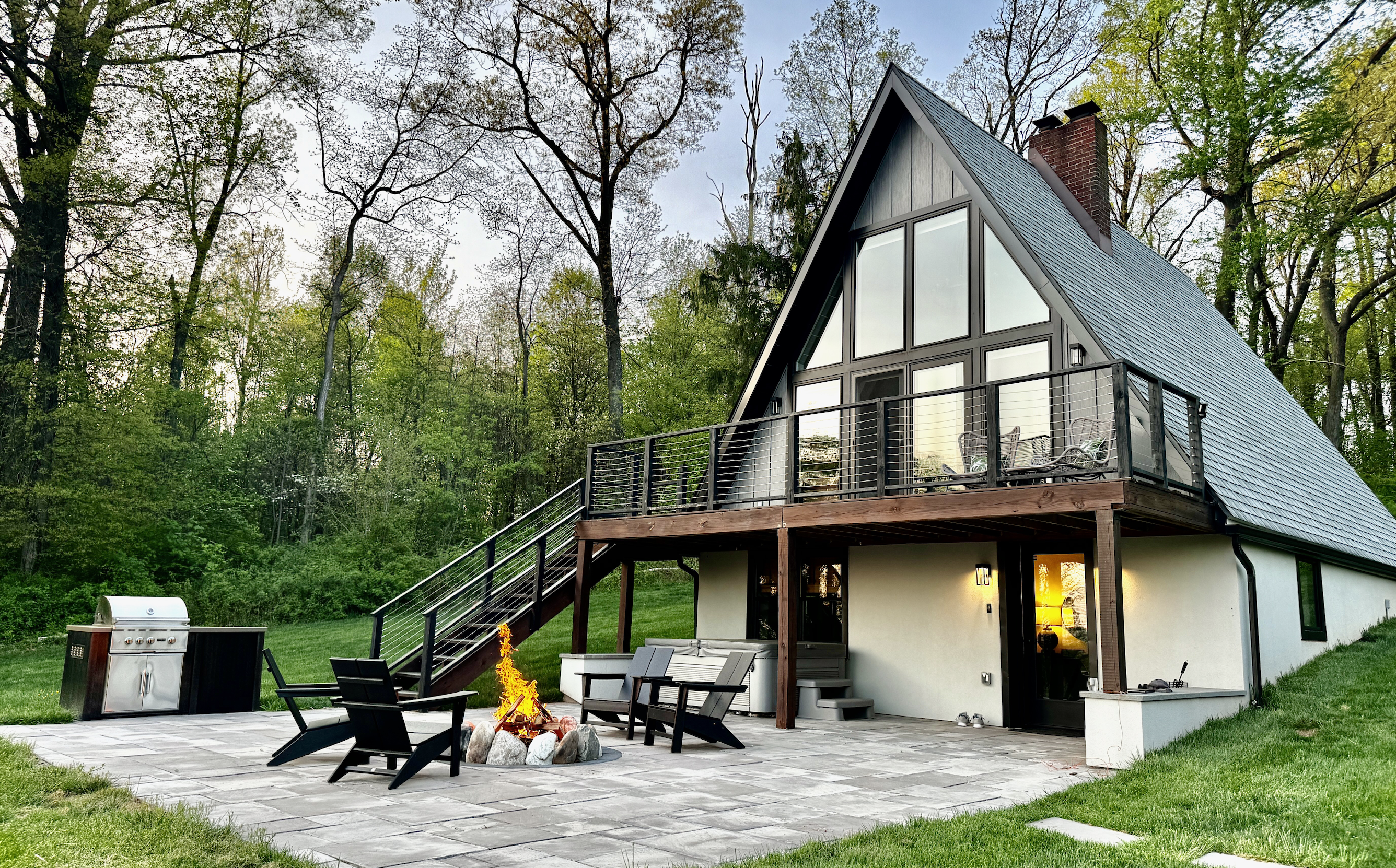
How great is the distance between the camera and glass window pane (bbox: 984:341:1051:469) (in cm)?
988

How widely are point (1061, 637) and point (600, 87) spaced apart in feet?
57.3

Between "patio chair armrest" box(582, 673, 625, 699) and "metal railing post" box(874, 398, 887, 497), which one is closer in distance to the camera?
"patio chair armrest" box(582, 673, 625, 699)

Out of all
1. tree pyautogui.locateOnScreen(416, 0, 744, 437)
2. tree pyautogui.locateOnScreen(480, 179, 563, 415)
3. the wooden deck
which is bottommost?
the wooden deck

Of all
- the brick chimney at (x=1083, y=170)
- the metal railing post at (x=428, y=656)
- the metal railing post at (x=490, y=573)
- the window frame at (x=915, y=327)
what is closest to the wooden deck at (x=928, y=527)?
the metal railing post at (x=490, y=573)

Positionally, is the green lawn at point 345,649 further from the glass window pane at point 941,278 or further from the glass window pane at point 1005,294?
the glass window pane at point 1005,294

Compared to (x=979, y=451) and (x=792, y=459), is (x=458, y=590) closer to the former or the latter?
(x=792, y=459)

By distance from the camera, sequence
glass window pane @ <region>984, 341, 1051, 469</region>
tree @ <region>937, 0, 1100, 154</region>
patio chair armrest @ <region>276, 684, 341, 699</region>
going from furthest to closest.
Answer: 1. tree @ <region>937, 0, 1100, 154</region>
2. glass window pane @ <region>984, 341, 1051, 469</region>
3. patio chair armrest @ <region>276, 684, 341, 699</region>

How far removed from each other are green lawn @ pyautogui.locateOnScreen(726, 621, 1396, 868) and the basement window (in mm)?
2737

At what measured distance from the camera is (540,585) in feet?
37.9

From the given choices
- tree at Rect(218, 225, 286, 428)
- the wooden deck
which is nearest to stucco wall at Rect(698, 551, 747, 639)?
the wooden deck

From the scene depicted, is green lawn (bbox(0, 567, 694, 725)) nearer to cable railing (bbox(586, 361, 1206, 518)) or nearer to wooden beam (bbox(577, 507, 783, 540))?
wooden beam (bbox(577, 507, 783, 540))

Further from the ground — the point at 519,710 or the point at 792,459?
the point at 792,459

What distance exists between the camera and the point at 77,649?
9461 millimetres

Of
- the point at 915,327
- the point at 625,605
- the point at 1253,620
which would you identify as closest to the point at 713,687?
the point at 625,605
